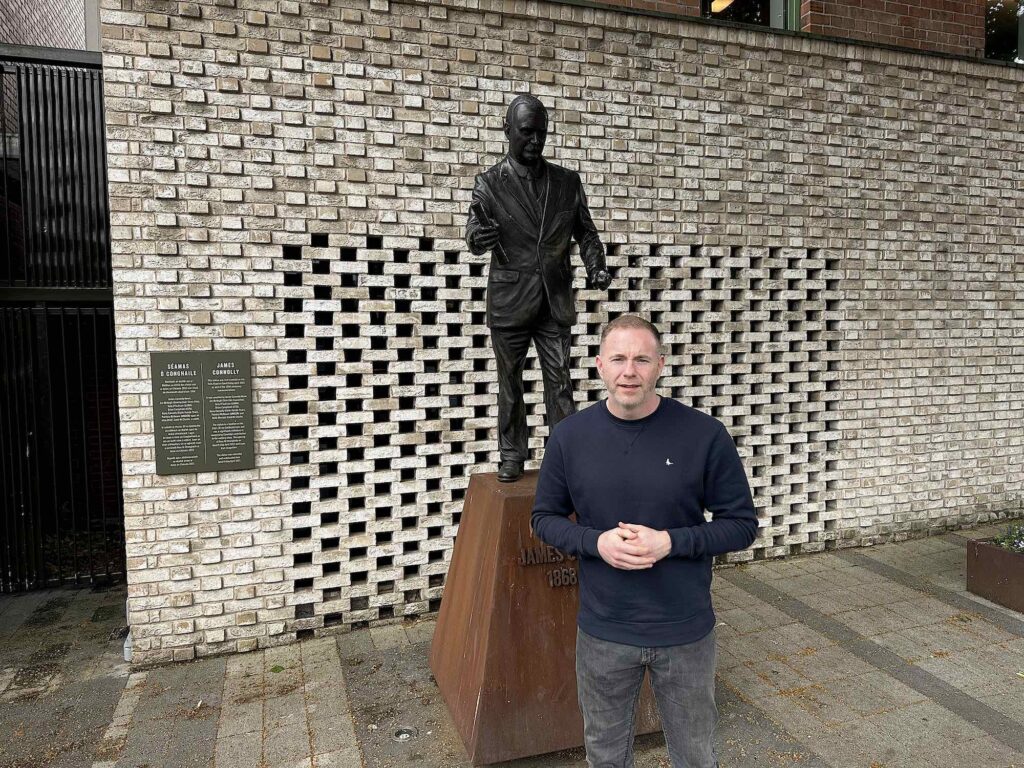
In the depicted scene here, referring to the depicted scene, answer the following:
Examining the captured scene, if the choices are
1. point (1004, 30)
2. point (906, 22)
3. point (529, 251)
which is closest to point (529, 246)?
point (529, 251)

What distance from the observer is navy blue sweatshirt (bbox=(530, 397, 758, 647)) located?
6.98 ft

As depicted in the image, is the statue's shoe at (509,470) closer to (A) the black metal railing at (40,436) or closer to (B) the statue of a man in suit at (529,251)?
(B) the statue of a man in suit at (529,251)

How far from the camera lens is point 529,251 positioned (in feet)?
11.6

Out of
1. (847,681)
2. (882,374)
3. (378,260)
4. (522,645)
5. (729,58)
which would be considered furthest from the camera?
(882,374)

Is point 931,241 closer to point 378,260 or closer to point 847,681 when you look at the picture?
point 847,681

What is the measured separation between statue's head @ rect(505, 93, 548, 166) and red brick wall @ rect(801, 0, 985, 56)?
14.2 feet

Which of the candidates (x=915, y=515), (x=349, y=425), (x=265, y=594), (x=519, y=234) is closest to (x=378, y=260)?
(x=349, y=425)

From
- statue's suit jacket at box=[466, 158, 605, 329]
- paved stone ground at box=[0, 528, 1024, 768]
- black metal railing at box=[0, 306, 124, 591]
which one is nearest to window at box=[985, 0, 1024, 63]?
paved stone ground at box=[0, 528, 1024, 768]

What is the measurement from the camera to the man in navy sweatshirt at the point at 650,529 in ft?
6.98

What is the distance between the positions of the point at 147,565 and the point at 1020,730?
526 centimetres

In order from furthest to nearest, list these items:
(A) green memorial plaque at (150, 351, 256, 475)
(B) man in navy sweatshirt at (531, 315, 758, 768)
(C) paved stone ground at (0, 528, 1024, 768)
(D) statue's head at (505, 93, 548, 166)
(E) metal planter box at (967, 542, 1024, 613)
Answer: (E) metal planter box at (967, 542, 1024, 613), (A) green memorial plaque at (150, 351, 256, 475), (C) paved stone ground at (0, 528, 1024, 768), (D) statue's head at (505, 93, 548, 166), (B) man in navy sweatshirt at (531, 315, 758, 768)

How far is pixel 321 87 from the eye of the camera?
475cm

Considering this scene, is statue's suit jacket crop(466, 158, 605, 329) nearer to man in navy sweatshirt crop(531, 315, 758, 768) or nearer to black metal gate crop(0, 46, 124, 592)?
man in navy sweatshirt crop(531, 315, 758, 768)

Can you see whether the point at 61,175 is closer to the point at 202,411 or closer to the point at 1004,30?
the point at 202,411
